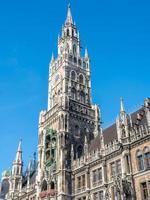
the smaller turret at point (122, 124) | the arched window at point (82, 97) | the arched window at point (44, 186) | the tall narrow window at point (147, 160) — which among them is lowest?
the tall narrow window at point (147, 160)

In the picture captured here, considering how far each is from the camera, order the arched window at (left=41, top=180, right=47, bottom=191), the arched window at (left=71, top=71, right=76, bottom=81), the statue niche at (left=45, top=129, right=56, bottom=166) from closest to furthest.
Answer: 1. the arched window at (left=41, top=180, right=47, bottom=191)
2. the statue niche at (left=45, top=129, right=56, bottom=166)
3. the arched window at (left=71, top=71, right=76, bottom=81)

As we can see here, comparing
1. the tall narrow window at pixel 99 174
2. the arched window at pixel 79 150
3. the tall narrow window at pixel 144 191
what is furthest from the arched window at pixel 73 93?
the tall narrow window at pixel 144 191

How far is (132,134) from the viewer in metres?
43.9

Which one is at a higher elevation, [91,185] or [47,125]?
[47,125]

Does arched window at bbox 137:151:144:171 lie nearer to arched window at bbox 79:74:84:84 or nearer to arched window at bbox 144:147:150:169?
arched window at bbox 144:147:150:169

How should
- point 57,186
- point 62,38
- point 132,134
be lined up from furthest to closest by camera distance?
point 62,38 < point 57,186 < point 132,134

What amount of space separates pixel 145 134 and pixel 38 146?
2687 centimetres

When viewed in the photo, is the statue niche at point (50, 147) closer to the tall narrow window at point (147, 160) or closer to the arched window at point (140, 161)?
the arched window at point (140, 161)

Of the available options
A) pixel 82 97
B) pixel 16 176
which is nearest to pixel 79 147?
pixel 82 97

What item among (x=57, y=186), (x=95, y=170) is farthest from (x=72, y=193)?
(x=95, y=170)

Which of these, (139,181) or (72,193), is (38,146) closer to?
(72,193)

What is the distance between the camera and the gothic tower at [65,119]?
53.8 m

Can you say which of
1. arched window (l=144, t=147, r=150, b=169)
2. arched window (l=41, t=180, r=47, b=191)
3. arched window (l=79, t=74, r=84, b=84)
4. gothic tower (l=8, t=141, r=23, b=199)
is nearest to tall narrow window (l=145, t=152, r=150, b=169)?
arched window (l=144, t=147, r=150, b=169)

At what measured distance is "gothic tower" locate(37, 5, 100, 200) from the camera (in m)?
53.8
